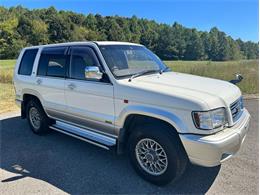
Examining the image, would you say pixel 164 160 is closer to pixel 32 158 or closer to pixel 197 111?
pixel 197 111

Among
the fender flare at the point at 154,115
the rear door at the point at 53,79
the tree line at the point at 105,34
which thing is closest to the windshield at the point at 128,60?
the fender flare at the point at 154,115

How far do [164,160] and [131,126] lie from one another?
2.32 feet

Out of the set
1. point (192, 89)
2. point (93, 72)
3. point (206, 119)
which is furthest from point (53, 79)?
point (206, 119)

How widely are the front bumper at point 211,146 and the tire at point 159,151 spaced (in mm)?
184

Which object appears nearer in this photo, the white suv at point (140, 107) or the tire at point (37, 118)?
the white suv at point (140, 107)

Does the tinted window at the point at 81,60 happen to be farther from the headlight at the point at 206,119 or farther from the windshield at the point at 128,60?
the headlight at the point at 206,119

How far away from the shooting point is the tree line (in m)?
57.7

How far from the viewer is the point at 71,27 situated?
67188 mm

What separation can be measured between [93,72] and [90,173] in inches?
60.8

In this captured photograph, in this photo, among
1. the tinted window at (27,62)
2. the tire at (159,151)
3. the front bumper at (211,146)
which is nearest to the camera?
the front bumper at (211,146)

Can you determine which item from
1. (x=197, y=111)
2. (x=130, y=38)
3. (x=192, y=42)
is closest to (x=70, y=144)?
(x=197, y=111)

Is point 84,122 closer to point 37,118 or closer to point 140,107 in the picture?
point 140,107

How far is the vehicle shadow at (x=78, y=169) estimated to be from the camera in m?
3.48

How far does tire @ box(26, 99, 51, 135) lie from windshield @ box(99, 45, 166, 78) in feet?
7.41
